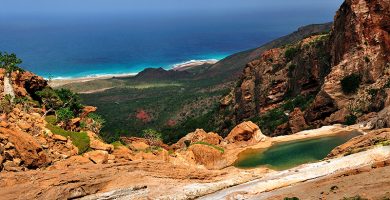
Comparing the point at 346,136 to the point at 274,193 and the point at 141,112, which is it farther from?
the point at 141,112

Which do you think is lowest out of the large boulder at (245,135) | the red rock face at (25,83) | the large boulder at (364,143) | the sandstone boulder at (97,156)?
the large boulder at (245,135)

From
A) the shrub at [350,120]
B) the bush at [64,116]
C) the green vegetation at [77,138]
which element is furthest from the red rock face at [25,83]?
the shrub at [350,120]

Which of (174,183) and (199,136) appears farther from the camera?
(199,136)

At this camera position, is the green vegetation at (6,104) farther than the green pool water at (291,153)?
No

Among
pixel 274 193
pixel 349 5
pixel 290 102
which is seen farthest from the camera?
pixel 290 102

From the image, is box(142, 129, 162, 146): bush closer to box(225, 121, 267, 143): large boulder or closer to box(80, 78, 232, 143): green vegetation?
box(225, 121, 267, 143): large boulder

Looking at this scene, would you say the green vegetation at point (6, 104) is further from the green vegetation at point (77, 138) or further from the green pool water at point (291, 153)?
the green pool water at point (291, 153)

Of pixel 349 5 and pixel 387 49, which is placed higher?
pixel 349 5

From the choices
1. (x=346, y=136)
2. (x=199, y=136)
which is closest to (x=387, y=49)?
(x=346, y=136)
